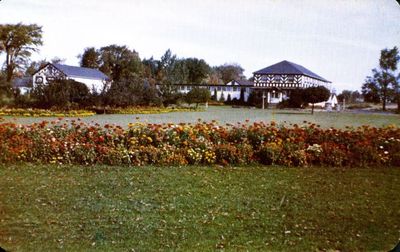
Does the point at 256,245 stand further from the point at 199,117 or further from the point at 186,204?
the point at 199,117

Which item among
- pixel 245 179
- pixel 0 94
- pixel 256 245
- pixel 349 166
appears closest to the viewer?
pixel 256 245

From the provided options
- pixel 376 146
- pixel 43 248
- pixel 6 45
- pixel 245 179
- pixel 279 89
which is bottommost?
pixel 43 248

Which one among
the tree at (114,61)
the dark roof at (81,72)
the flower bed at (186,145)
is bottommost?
the flower bed at (186,145)

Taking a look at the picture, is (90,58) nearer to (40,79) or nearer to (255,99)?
(40,79)

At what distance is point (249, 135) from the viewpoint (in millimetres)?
7793

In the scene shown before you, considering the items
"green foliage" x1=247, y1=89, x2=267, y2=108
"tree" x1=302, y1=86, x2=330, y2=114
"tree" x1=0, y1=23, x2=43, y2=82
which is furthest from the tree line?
"tree" x1=302, y1=86, x2=330, y2=114

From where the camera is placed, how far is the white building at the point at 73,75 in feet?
18.4

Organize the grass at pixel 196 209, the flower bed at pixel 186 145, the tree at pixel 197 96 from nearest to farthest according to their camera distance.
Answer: the grass at pixel 196 209 → the tree at pixel 197 96 → the flower bed at pixel 186 145

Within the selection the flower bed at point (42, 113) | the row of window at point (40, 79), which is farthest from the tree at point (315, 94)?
the row of window at point (40, 79)

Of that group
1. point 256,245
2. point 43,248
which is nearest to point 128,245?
point 43,248

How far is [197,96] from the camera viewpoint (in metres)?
6.43

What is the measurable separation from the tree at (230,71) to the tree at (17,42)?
266cm

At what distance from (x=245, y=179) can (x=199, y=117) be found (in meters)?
1.63

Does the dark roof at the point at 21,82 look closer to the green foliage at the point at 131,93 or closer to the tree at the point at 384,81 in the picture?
the green foliage at the point at 131,93
